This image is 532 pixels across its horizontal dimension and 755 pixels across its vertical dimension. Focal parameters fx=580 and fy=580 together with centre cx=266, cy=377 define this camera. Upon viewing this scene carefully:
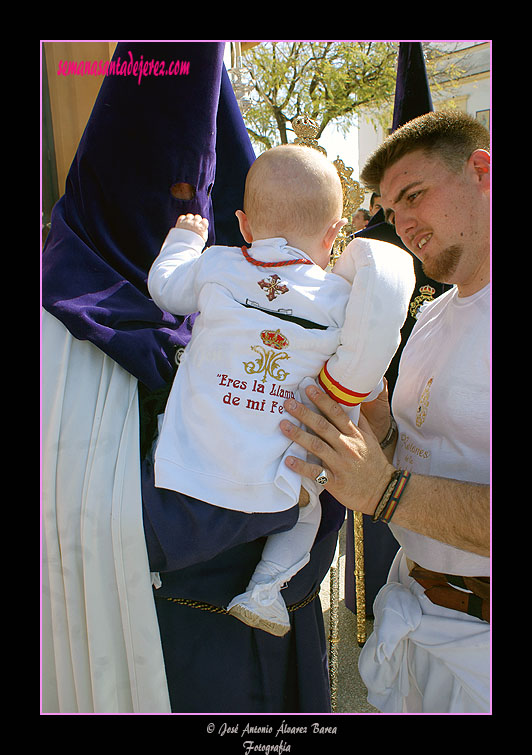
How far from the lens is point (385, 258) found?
1363mm

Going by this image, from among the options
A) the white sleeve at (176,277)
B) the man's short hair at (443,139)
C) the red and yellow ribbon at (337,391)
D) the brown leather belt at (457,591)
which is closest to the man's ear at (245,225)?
the white sleeve at (176,277)

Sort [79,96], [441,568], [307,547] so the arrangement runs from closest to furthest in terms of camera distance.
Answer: [307,547] → [441,568] → [79,96]

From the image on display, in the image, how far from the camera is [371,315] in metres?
1.33

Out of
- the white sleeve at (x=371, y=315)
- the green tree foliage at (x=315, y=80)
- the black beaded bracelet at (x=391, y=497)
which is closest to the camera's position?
the white sleeve at (x=371, y=315)

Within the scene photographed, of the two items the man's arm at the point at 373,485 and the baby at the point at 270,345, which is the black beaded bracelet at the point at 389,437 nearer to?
the man's arm at the point at 373,485

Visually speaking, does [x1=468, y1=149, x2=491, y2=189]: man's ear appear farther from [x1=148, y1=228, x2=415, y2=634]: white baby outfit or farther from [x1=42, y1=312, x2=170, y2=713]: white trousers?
[x1=42, y1=312, x2=170, y2=713]: white trousers

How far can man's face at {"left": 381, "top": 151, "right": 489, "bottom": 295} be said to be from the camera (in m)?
1.76

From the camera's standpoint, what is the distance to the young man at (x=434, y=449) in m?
1.51

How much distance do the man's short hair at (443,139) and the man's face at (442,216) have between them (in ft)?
0.08

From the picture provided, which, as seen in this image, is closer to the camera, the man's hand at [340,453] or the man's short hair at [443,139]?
the man's hand at [340,453]

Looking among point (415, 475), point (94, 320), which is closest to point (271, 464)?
point (415, 475)

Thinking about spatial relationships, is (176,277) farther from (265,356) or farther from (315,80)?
(315,80)
